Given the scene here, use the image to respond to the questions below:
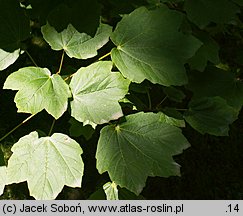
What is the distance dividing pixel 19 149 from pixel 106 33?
0.48m

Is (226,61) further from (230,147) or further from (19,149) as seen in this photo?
(19,149)

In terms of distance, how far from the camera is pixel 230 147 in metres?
2.74

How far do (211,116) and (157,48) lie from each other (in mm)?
393

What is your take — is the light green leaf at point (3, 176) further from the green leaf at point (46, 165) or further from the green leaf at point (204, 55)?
the green leaf at point (204, 55)

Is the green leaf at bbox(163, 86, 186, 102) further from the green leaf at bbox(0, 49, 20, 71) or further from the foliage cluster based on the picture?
the green leaf at bbox(0, 49, 20, 71)

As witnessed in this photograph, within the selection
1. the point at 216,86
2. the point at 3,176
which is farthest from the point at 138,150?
the point at 216,86

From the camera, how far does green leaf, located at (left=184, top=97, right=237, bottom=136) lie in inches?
61.4

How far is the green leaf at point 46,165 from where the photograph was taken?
4.25ft

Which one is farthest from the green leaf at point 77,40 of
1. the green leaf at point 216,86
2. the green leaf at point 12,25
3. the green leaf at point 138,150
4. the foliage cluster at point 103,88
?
the green leaf at point 216,86

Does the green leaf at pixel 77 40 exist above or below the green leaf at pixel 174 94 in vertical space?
above

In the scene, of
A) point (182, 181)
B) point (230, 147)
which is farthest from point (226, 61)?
point (182, 181)

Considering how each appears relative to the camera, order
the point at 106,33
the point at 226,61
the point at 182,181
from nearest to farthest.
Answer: the point at 106,33 < the point at 182,181 < the point at 226,61

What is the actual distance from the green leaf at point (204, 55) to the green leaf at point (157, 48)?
332 millimetres

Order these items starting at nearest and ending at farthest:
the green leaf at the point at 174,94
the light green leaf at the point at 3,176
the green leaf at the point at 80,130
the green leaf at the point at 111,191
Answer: the light green leaf at the point at 3,176
the green leaf at the point at 111,191
the green leaf at the point at 80,130
the green leaf at the point at 174,94
